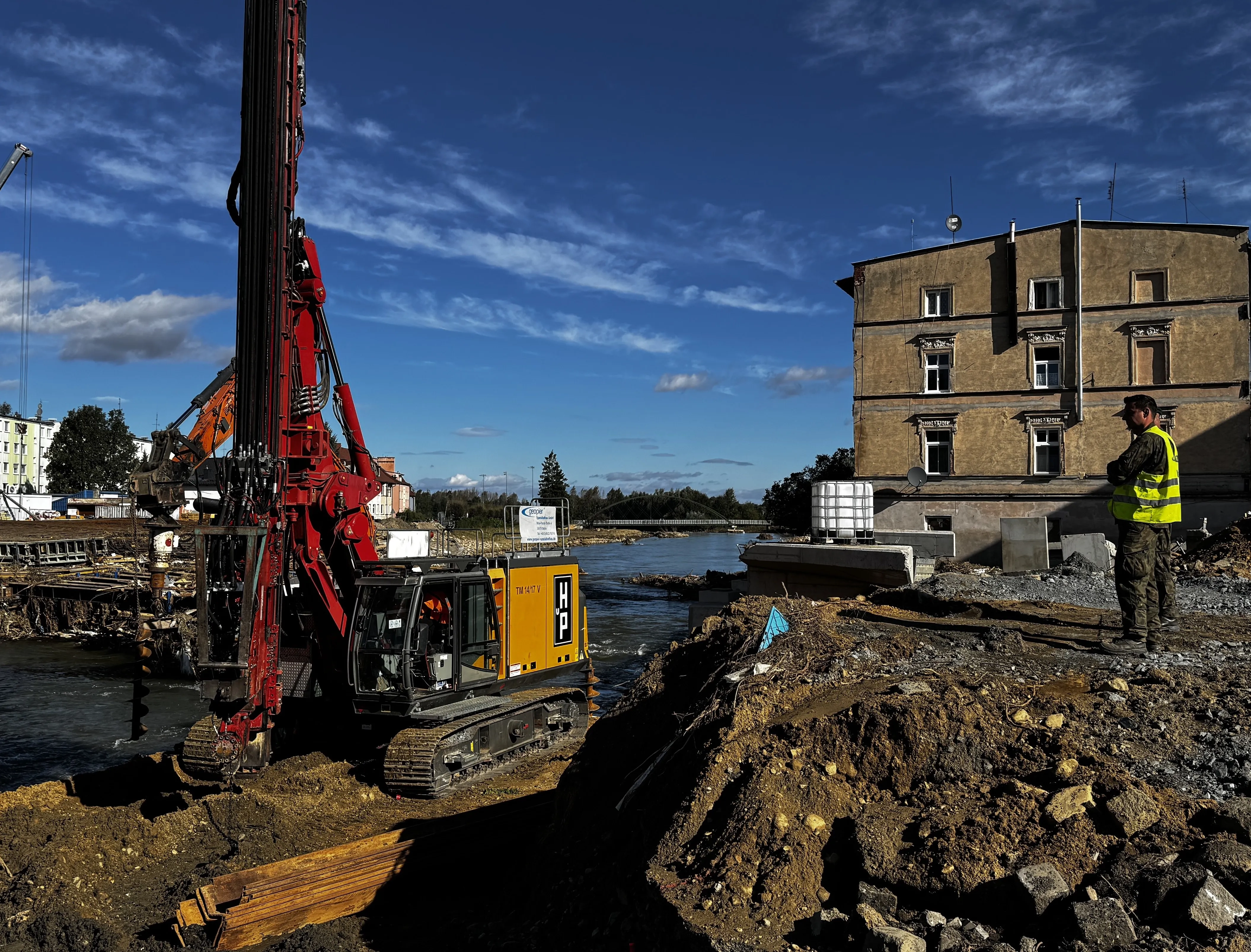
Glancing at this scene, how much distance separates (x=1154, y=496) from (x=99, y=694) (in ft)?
78.1

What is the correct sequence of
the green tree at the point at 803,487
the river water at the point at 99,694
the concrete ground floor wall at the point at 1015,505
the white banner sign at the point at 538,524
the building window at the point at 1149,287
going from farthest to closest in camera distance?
the green tree at the point at 803,487
the building window at the point at 1149,287
the concrete ground floor wall at the point at 1015,505
the river water at the point at 99,694
the white banner sign at the point at 538,524

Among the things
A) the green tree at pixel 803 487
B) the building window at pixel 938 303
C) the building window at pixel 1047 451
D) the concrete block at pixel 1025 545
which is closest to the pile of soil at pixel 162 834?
the concrete block at pixel 1025 545

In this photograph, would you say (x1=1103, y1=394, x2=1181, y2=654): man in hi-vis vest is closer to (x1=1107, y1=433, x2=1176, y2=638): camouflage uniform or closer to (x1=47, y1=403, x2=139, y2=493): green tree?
(x1=1107, y1=433, x2=1176, y2=638): camouflage uniform

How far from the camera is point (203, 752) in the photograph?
10.5 metres

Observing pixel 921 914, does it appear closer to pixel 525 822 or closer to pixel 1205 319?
pixel 525 822

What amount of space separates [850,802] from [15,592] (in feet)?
131

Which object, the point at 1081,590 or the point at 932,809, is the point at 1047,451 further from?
the point at 932,809

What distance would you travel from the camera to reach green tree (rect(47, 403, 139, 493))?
290 feet

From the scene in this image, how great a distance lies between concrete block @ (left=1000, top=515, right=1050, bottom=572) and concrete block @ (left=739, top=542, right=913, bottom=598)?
13.0ft

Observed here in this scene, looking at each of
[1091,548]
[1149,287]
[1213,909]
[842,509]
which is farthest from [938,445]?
[1213,909]

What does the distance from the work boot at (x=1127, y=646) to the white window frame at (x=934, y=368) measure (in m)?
23.1

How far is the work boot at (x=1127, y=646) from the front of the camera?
7719 mm

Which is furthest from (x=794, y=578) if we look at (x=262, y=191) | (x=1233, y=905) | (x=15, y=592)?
(x=15, y=592)

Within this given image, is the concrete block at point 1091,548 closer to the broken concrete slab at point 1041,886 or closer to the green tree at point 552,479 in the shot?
the broken concrete slab at point 1041,886
